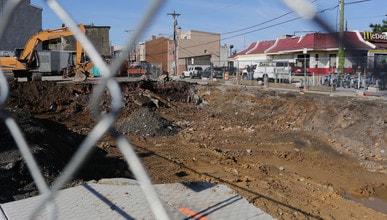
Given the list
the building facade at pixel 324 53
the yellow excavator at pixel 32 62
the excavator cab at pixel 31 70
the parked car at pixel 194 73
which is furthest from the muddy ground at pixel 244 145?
the parked car at pixel 194 73

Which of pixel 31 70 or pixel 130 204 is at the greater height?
pixel 31 70

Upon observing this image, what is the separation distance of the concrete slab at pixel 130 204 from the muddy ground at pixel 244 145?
1097 mm

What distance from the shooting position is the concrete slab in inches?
166

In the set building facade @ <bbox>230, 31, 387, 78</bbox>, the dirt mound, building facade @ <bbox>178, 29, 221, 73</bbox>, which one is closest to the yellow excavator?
the dirt mound

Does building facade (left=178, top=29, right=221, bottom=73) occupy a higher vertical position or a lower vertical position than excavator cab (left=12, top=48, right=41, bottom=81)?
higher

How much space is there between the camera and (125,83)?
25.6 metres

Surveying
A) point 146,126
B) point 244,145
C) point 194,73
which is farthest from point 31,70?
point 194,73

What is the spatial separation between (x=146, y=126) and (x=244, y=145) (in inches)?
181

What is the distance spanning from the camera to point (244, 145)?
541 inches

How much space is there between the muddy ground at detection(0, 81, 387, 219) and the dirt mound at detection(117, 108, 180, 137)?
5 cm

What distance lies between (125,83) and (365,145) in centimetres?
1661

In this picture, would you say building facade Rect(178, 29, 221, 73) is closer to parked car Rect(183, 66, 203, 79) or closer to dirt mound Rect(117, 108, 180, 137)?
parked car Rect(183, 66, 203, 79)

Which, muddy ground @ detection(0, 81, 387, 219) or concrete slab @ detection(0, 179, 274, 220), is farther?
muddy ground @ detection(0, 81, 387, 219)

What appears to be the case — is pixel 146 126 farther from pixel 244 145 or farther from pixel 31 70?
pixel 31 70
